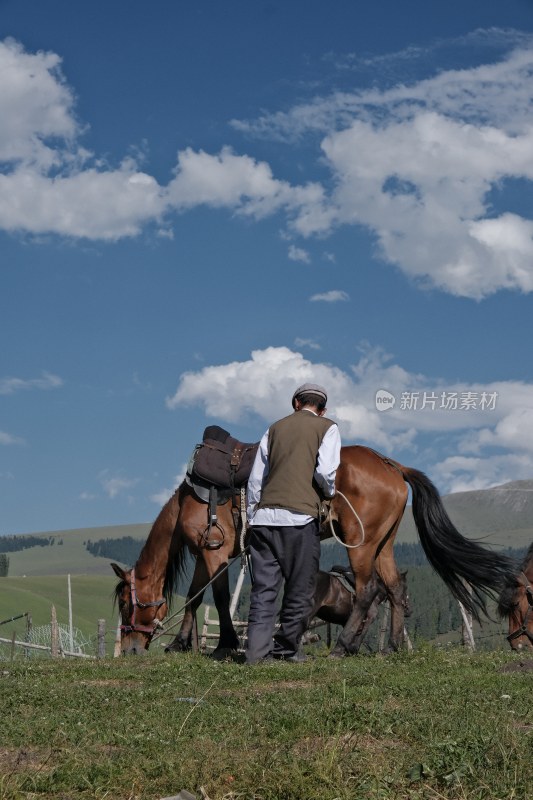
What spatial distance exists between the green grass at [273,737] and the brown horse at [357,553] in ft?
10.3

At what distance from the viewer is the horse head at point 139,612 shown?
36.1ft

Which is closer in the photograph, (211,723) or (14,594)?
(211,723)

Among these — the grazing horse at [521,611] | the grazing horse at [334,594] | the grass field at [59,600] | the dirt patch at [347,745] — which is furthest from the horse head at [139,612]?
the grass field at [59,600]

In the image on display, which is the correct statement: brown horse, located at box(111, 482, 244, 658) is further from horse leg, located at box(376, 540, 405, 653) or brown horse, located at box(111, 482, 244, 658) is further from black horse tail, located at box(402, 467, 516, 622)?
black horse tail, located at box(402, 467, 516, 622)

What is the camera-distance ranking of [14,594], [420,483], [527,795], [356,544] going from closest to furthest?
[527,795]
[356,544]
[420,483]
[14,594]

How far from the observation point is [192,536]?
409 inches

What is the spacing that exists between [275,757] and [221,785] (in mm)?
301

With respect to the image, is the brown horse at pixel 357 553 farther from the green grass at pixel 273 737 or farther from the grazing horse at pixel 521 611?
the grazing horse at pixel 521 611

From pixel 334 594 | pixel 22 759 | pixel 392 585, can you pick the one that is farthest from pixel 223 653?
pixel 334 594

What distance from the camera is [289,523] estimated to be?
8062 mm

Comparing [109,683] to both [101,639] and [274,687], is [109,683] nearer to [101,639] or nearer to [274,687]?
[274,687]

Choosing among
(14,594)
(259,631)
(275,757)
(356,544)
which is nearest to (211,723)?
(275,757)

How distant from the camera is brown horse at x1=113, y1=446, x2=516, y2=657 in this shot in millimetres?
9922

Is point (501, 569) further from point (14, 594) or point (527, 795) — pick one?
point (14, 594)
